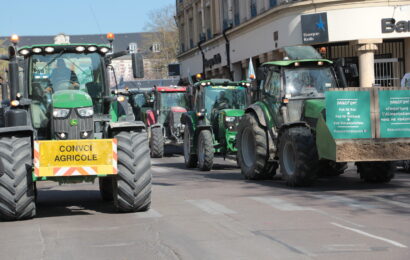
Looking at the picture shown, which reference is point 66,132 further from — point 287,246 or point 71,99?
point 287,246

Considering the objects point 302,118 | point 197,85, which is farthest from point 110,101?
point 197,85

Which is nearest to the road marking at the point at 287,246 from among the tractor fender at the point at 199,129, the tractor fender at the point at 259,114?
the tractor fender at the point at 259,114

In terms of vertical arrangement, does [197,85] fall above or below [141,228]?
above

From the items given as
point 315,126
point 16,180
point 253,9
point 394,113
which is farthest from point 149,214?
point 253,9

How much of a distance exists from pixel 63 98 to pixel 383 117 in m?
5.90

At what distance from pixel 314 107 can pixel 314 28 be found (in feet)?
56.0

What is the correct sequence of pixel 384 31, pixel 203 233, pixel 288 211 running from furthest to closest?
1. pixel 384 31
2. pixel 288 211
3. pixel 203 233

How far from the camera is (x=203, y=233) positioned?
984 centimetres

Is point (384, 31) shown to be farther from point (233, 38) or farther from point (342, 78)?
point (342, 78)

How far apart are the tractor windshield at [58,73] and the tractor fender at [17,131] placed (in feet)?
3.91

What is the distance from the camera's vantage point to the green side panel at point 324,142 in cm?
1417

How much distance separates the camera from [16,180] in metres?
11.2

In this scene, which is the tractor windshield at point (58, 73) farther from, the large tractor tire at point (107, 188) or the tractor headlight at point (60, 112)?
the large tractor tire at point (107, 188)

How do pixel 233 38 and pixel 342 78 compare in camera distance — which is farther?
pixel 233 38
